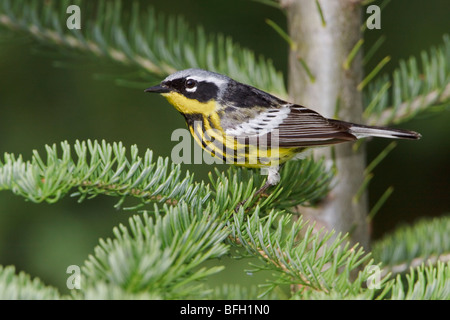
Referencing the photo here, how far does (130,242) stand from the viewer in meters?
1.09

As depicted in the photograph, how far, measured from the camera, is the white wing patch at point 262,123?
2307 mm

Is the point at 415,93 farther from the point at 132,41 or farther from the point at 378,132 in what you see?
the point at 132,41

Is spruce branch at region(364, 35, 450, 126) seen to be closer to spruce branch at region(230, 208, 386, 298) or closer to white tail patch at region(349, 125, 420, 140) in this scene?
white tail patch at region(349, 125, 420, 140)

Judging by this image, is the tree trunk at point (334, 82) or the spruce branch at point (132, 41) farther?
the spruce branch at point (132, 41)

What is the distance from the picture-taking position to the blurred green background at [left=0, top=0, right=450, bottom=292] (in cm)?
291

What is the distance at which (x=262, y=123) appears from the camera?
2352 mm

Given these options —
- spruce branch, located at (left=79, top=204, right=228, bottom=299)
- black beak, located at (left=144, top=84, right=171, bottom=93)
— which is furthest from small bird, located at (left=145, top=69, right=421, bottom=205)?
spruce branch, located at (left=79, top=204, right=228, bottom=299)

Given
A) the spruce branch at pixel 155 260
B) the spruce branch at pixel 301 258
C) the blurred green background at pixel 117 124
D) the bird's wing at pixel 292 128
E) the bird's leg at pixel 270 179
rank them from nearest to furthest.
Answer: the spruce branch at pixel 155 260 < the spruce branch at pixel 301 258 < the bird's leg at pixel 270 179 < the bird's wing at pixel 292 128 < the blurred green background at pixel 117 124

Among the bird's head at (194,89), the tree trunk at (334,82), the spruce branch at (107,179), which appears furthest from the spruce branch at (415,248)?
the bird's head at (194,89)

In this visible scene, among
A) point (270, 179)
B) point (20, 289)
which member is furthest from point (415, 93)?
point (20, 289)

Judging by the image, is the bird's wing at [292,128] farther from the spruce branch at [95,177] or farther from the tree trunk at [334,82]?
the spruce branch at [95,177]

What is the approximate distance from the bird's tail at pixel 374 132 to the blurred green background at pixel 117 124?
988 millimetres
